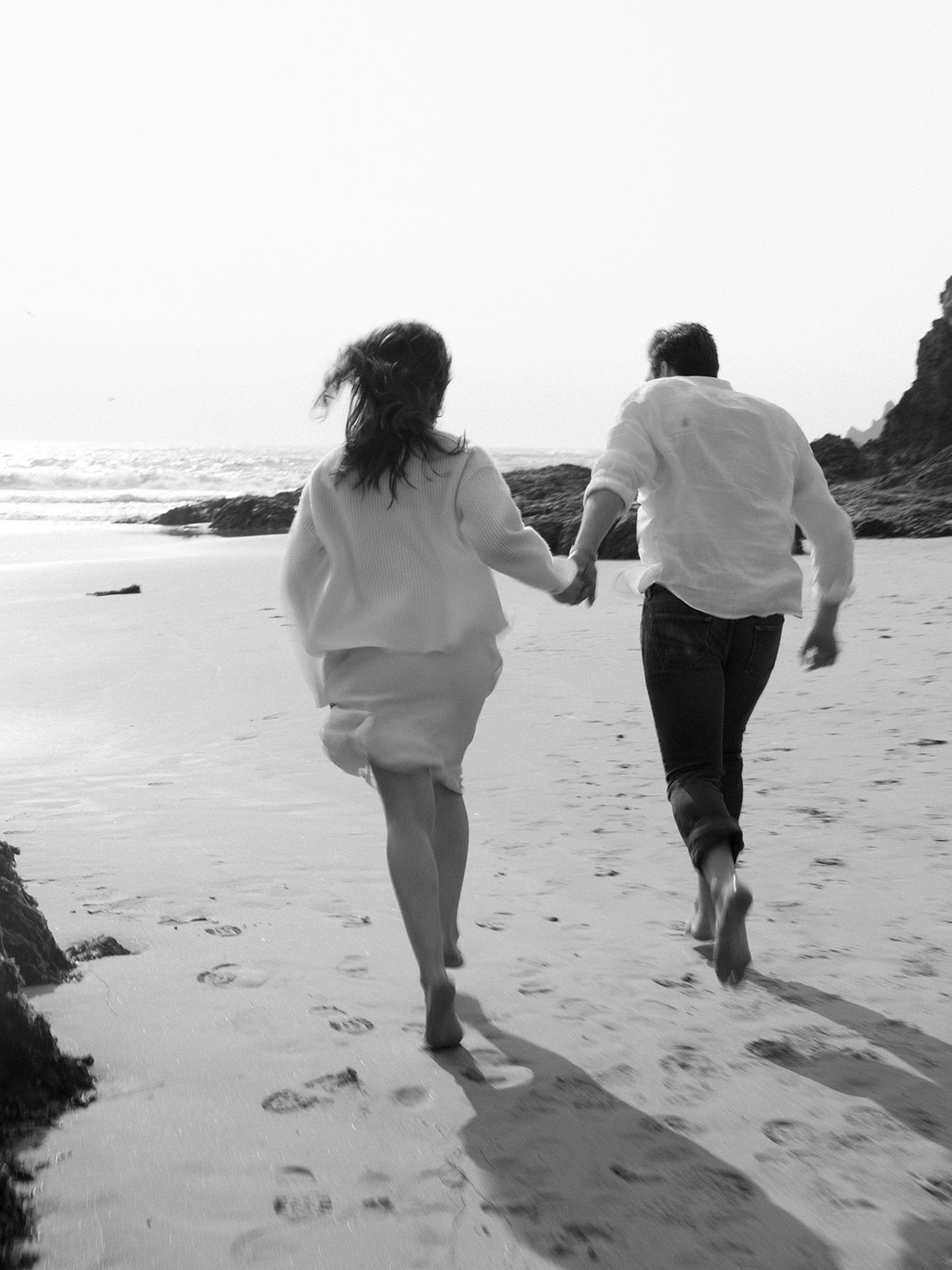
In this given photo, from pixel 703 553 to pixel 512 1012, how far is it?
3.89ft

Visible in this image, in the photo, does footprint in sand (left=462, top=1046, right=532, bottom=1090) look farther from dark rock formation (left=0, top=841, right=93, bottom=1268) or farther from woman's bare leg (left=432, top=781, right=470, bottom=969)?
dark rock formation (left=0, top=841, right=93, bottom=1268)

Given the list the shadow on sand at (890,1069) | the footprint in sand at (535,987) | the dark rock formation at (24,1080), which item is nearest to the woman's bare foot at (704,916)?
the shadow on sand at (890,1069)

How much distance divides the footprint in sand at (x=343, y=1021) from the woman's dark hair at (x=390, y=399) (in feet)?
3.76

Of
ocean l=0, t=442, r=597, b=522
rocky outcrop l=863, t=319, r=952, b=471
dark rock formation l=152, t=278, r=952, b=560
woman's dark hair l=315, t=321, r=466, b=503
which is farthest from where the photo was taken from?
ocean l=0, t=442, r=597, b=522

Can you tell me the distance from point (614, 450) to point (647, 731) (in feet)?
8.74

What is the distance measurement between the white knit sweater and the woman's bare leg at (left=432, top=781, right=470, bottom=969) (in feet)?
1.36

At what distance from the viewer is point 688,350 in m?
3.11

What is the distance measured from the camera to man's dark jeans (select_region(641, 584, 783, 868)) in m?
2.89

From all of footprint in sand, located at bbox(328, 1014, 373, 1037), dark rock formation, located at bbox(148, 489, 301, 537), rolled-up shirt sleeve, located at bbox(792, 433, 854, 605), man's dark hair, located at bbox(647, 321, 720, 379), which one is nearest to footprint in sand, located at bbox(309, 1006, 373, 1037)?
footprint in sand, located at bbox(328, 1014, 373, 1037)

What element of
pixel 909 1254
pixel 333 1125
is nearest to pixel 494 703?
pixel 333 1125

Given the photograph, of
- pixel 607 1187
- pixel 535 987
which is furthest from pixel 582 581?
pixel 607 1187

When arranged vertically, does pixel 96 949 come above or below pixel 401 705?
below

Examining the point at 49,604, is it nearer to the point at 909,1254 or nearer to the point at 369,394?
the point at 369,394

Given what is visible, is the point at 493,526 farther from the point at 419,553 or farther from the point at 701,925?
the point at 701,925
